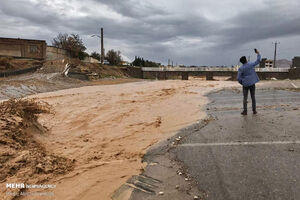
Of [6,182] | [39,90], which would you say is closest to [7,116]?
[6,182]

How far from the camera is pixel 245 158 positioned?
375 centimetres

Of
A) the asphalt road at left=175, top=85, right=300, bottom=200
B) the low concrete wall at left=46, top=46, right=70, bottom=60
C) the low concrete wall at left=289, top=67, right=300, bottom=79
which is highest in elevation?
the low concrete wall at left=46, top=46, right=70, bottom=60

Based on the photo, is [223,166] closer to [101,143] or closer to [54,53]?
[101,143]

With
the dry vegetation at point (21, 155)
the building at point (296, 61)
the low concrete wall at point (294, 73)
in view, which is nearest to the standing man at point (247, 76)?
the dry vegetation at point (21, 155)

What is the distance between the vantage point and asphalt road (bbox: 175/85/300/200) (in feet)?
9.23

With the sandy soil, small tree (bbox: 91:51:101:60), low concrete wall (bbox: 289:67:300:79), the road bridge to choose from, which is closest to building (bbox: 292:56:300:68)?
the road bridge

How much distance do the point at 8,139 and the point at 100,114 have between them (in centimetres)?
458

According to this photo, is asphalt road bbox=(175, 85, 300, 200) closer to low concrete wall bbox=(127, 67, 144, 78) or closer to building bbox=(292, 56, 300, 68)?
low concrete wall bbox=(127, 67, 144, 78)

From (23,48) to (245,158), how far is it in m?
38.0

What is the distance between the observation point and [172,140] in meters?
4.93

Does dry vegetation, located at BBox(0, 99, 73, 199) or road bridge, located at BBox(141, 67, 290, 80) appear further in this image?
road bridge, located at BBox(141, 67, 290, 80)

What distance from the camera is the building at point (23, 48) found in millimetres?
34631

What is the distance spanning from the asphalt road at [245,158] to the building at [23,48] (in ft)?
117

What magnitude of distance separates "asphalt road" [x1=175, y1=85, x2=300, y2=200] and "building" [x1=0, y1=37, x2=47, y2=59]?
35657mm
